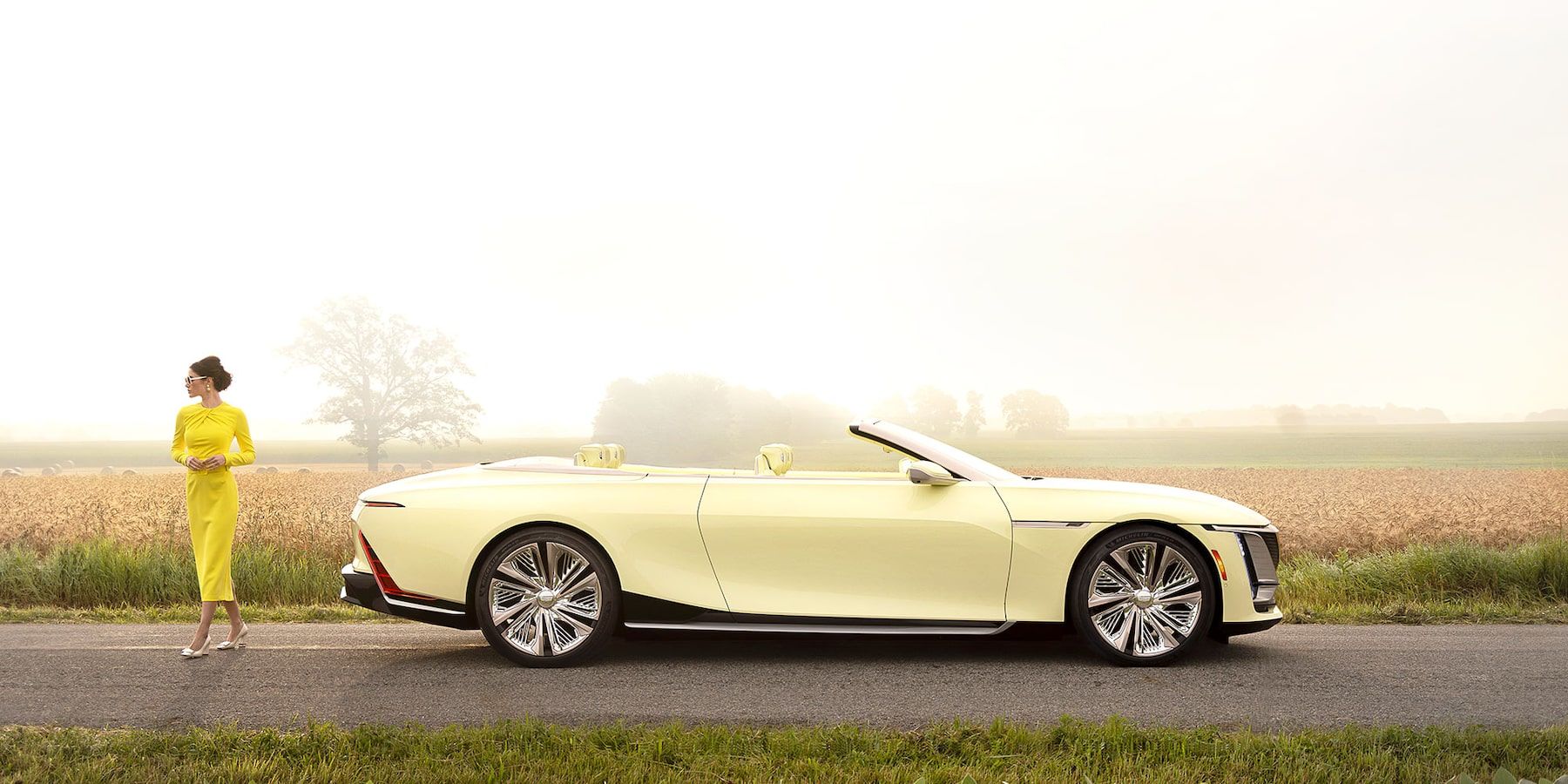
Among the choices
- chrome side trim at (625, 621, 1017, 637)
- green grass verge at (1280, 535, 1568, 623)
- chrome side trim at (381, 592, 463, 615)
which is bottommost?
green grass verge at (1280, 535, 1568, 623)

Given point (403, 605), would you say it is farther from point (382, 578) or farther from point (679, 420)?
point (679, 420)

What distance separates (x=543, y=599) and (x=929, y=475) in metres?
2.28

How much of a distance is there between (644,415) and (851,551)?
32.1 metres

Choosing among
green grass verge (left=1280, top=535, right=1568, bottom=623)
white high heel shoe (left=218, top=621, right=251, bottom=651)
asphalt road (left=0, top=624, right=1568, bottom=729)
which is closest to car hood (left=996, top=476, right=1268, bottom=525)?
asphalt road (left=0, top=624, right=1568, bottom=729)

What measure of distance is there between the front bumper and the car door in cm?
151

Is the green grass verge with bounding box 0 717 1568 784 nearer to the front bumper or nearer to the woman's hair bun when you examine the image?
the front bumper

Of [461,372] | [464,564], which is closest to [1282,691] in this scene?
[464,564]

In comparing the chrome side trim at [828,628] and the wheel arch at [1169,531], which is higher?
the wheel arch at [1169,531]

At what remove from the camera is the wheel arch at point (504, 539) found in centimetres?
634

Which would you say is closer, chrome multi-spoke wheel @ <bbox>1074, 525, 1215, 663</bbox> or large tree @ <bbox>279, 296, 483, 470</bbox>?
chrome multi-spoke wheel @ <bbox>1074, 525, 1215, 663</bbox>

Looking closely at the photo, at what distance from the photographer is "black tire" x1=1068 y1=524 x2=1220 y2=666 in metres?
6.29

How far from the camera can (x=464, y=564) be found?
21.0 ft

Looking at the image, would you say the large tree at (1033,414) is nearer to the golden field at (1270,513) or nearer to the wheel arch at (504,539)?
the golden field at (1270,513)

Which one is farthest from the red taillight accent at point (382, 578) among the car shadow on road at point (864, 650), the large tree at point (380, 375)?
the large tree at point (380, 375)
